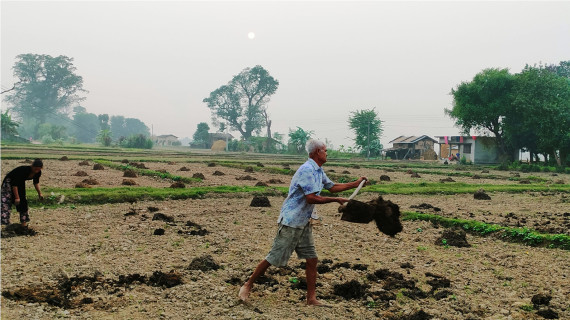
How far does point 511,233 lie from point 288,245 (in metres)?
7.11

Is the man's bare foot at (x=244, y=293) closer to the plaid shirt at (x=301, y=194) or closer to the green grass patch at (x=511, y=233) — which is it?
the plaid shirt at (x=301, y=194)

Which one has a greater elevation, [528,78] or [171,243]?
[528,78]

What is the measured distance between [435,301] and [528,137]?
165 ft

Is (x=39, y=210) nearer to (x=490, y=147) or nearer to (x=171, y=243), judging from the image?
(x=171, y=243)

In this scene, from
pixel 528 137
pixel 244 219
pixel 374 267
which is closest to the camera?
pixel 374 267

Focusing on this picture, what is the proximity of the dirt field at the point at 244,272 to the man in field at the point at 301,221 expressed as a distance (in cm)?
43

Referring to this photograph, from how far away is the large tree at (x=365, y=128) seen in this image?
257 feet

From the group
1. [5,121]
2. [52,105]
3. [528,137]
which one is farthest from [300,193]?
[52,105]

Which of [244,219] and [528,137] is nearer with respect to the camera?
[244,219]

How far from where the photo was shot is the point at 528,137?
49.9 meters

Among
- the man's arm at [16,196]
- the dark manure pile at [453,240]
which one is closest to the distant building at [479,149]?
the dark manure pile at [453,240]

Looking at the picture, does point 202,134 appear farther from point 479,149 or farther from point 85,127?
point 479,149

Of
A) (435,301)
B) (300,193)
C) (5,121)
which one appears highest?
(5,121)

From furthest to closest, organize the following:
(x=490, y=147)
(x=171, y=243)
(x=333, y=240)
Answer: (x=490, y=147) < (x=333, y=240) < (x=171, y=243)
